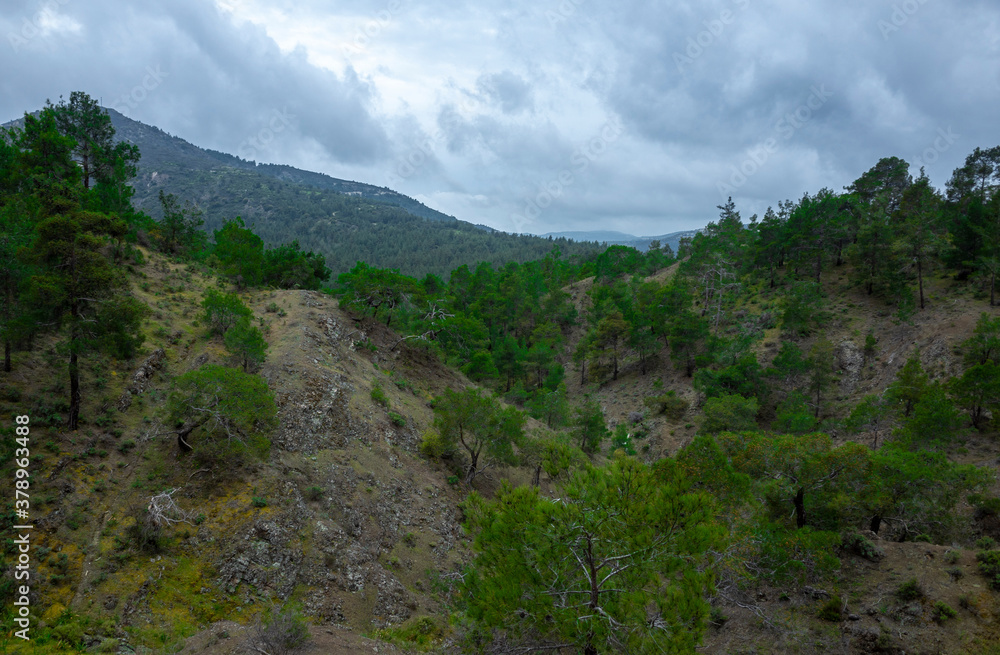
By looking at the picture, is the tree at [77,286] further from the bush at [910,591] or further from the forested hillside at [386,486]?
the bush at [910,591]

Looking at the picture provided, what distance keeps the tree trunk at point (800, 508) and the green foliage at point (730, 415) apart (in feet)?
61.1

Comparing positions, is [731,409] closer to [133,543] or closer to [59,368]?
[133,543]

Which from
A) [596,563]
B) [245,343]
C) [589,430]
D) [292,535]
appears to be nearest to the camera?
[596,563]

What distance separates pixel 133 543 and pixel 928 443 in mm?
33538

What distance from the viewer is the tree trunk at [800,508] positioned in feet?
47.1

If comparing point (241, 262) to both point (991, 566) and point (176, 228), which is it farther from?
point (991, 566)

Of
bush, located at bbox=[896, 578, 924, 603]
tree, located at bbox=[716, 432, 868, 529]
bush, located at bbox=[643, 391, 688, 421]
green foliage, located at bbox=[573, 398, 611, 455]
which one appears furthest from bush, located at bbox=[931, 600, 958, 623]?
bush, located at bbox=[643, 391, 688, 421]

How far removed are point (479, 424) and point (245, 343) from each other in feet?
39.0

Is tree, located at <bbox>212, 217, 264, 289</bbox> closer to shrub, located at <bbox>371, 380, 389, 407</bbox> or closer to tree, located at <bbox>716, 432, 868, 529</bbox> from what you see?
shrub, located at <bbox>371, 380, 389, 407</bbox>

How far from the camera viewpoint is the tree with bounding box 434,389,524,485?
74.7 ft

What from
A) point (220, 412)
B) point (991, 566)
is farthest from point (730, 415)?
point (220, 412)

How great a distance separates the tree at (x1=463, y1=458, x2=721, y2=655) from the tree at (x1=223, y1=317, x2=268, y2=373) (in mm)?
15783

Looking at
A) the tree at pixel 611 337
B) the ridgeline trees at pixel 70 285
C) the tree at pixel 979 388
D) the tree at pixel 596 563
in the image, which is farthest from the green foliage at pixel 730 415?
the ridgeline trees at pixel 70 285

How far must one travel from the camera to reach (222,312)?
75.2ft
